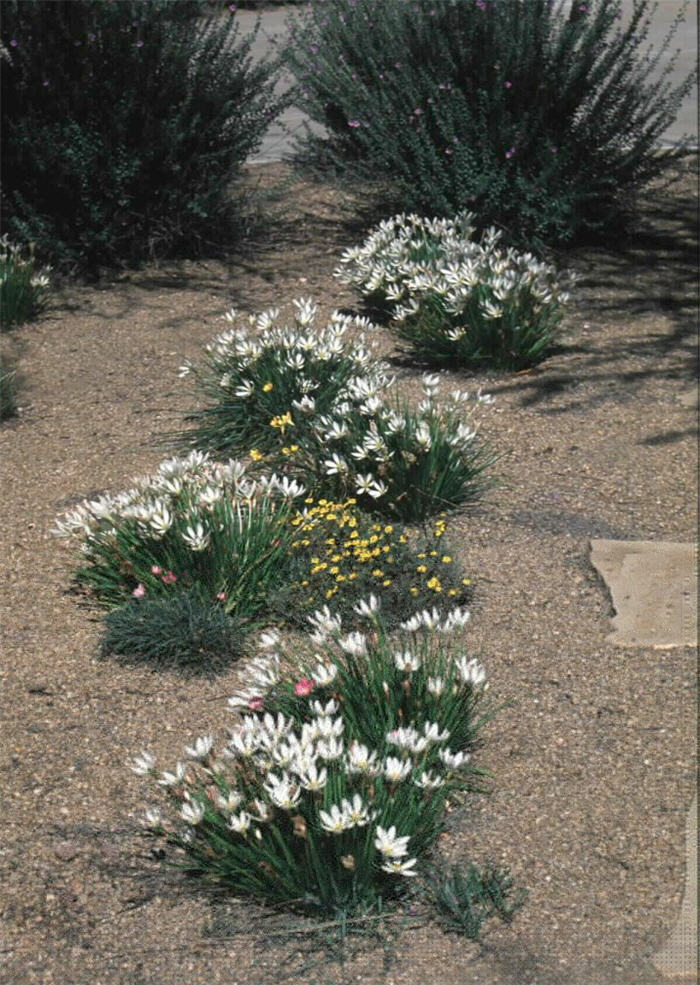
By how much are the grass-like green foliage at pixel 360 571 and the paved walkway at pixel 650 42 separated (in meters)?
5.17

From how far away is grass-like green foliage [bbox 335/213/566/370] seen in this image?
725 centimetres

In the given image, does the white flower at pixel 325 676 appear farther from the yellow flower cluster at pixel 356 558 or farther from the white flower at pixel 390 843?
the yellow flower cluster at pixel 356 558

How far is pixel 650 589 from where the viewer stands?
5.13 metres

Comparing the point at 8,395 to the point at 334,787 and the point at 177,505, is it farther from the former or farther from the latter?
the point at 334,787

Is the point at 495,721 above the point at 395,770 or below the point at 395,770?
below

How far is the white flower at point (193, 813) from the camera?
351 cm

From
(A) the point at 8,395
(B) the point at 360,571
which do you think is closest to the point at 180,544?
(B) the point at 360,571

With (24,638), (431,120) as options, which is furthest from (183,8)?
(24,638)

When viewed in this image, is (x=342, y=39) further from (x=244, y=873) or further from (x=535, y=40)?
(x=244, y=873)

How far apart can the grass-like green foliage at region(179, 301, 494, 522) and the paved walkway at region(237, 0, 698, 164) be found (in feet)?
12.1

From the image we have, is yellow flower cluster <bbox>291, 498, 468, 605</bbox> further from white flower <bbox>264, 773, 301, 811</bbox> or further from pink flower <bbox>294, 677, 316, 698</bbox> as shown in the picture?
white flower <bbox>264, 773, 301, 811</bbox>

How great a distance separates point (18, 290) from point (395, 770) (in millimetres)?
5370

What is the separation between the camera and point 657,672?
4.65 meters

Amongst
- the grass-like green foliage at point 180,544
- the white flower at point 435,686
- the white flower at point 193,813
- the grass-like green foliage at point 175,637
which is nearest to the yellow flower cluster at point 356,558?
the grass-like green foliage at point 180,544
